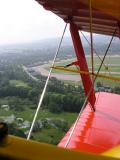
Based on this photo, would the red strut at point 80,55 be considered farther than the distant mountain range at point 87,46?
No

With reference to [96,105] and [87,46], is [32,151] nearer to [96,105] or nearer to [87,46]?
[96,105]

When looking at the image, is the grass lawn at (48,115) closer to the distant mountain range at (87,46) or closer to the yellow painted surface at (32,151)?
the distant mountain range at (87,46)

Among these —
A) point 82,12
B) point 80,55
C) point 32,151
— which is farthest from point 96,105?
point 32,151

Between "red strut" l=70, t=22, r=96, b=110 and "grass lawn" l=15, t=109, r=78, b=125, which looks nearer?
"red strut" l=70, t=22, r=96, b=110

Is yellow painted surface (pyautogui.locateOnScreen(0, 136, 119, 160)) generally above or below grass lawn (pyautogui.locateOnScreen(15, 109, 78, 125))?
above

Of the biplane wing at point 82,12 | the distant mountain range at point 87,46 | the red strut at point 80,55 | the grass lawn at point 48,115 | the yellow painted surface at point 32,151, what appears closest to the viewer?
the yellow painted surface at point 32,151

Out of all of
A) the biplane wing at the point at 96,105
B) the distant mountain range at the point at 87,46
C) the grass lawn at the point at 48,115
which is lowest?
the grass lawn at the point at 48,115

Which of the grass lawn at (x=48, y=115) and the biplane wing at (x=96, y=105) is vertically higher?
the biplane wing at (x=96, y=105)

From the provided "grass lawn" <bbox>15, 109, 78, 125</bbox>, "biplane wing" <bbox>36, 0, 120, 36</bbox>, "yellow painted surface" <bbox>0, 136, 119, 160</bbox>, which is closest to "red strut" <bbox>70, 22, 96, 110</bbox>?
"biplane wing" <bbox>36, 0, 120, 36</bbox>

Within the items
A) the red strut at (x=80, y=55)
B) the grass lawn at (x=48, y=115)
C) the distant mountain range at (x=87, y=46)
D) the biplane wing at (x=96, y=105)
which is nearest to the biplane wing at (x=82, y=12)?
the biplane wing at (x=96, y=105)

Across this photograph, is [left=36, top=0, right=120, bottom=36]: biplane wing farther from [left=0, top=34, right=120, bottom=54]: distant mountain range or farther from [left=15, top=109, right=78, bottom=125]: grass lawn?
[left=15, top=109, right=78, bottom=125]: grass lawn
